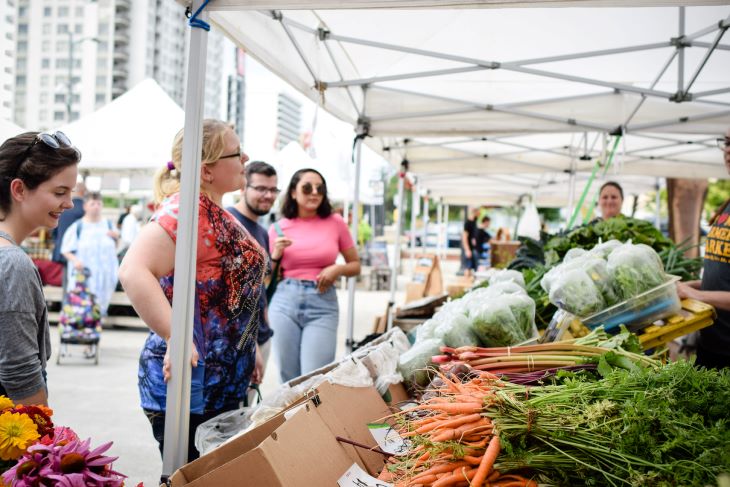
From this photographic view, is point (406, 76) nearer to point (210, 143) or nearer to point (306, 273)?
point (306, 273)

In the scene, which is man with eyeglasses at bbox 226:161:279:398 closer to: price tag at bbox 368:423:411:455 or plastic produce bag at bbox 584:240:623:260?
price tag at bbox 368:423:411:455

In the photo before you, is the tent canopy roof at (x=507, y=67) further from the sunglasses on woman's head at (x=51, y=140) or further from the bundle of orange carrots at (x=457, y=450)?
the bundle of orange carrots at (x=457, y=450)

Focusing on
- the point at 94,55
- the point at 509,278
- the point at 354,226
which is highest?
the point at 94,55

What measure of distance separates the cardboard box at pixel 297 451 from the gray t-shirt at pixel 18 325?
0.50 m

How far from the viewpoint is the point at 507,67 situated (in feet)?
14.0

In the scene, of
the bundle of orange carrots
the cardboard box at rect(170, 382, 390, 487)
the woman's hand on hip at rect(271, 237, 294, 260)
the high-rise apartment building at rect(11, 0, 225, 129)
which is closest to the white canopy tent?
the cardboard box at rect(170, 382, 390, 487)

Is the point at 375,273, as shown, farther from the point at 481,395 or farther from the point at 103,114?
the point at 481,395

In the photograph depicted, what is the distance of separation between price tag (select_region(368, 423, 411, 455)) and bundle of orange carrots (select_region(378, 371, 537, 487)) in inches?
6.2

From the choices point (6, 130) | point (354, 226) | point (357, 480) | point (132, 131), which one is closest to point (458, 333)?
point (357, 480)

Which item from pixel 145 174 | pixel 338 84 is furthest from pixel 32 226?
pixel 145 174

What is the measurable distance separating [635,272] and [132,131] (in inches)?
284

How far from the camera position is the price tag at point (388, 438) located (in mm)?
1932

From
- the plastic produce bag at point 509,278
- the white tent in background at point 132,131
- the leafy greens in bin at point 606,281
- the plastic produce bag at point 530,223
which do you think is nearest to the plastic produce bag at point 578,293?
the leafy greens in bin at point 606,281

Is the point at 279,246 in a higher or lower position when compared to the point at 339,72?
lower
